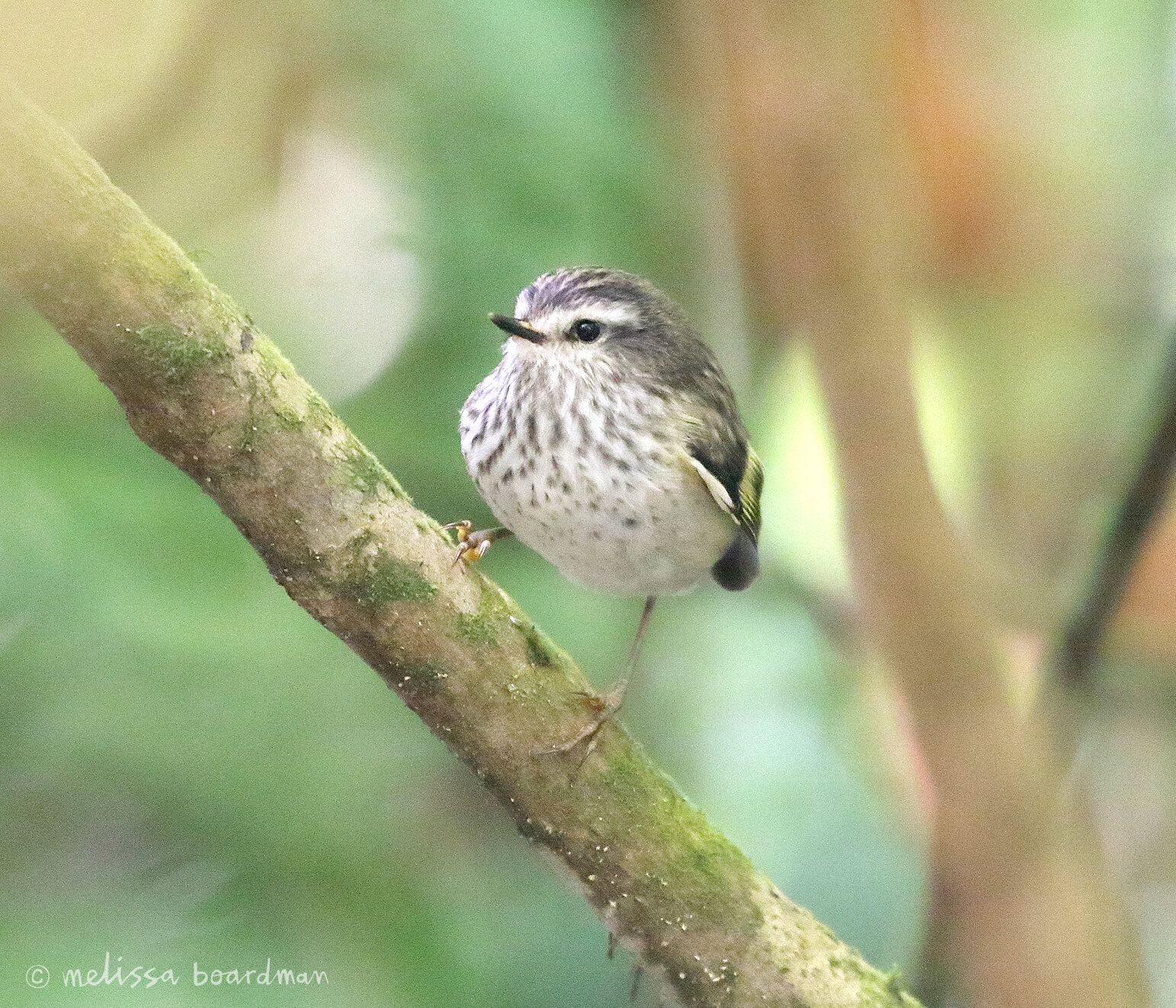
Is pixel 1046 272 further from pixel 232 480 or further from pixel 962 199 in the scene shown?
pixel 232 480

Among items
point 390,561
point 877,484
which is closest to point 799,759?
point 877,484

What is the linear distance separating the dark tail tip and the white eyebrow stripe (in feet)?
1.64

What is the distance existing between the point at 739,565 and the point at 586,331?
569mm

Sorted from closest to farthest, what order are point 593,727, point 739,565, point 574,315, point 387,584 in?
point 387,584 → point 593,727 → point 574,315 → point 739,565

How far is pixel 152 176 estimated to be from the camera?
3072 millimetres

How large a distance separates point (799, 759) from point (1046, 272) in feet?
5.89

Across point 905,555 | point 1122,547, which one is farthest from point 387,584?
point 1122,547

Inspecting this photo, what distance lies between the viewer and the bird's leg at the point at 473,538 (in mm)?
2245

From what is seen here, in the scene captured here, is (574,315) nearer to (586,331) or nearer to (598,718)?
(586,331)

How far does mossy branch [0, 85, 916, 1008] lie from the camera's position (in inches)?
60.2

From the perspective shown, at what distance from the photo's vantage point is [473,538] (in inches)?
94.1

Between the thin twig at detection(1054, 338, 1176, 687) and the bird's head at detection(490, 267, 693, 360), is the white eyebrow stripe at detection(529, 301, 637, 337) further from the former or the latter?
the thin twig at detection(1054, 338, 1176, 687)
